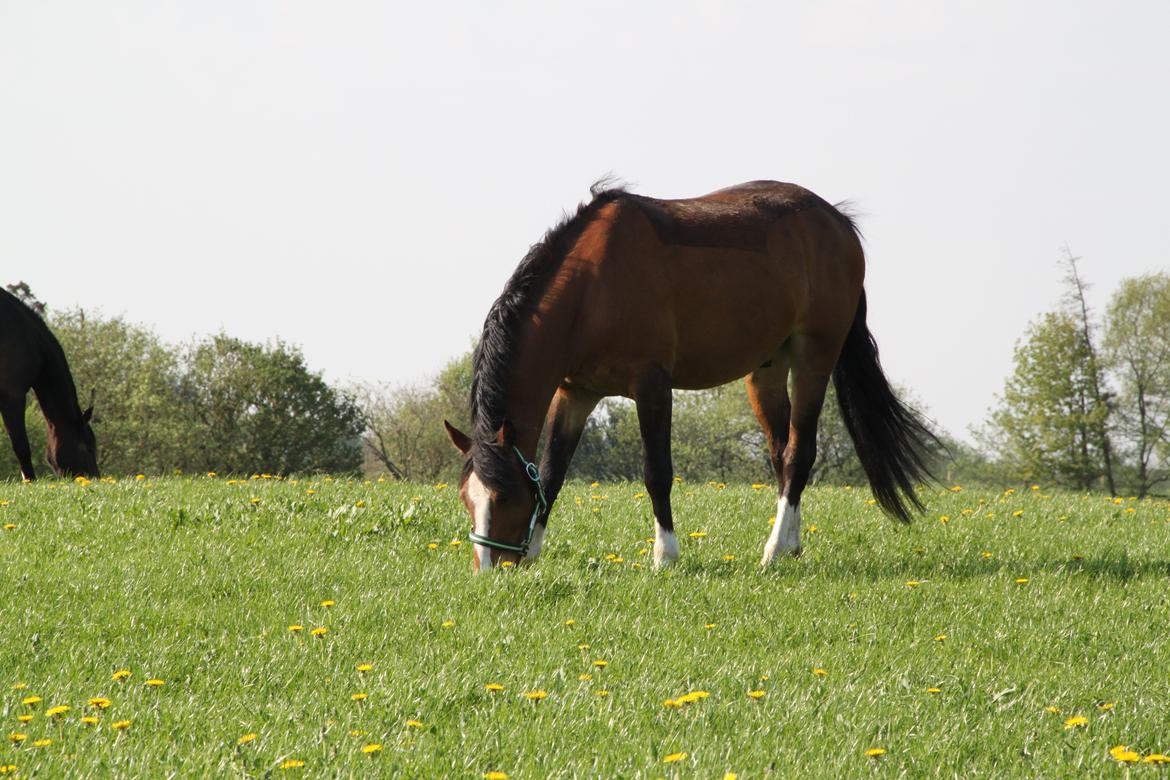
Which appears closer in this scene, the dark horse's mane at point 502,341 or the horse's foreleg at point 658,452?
the dark horse's mane at point 502,341

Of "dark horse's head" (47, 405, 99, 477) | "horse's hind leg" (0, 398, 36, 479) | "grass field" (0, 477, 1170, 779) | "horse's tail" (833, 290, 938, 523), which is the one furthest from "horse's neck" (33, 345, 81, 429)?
"horse's tail" (833, 290, 938, 523)

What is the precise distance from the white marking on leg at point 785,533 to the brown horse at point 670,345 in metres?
0.01

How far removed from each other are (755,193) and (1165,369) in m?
40.8

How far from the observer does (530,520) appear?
702 centimetres

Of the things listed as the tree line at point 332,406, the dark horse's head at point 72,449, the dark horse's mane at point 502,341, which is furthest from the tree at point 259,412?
the dark horse's mane at point 502,341

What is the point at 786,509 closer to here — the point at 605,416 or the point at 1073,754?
the point at 1073,754

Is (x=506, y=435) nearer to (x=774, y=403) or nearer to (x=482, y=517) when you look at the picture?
(x=482, y=517)

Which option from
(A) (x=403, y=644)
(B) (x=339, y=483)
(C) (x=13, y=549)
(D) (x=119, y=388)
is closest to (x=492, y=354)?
(A) (x=403, y=644)

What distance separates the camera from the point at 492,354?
7.10 meters

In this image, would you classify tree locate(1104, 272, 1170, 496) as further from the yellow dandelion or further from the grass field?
the yellow dandelion

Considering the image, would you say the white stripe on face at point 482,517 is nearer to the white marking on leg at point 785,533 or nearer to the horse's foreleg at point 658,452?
the horse's foreleg at point 658,452

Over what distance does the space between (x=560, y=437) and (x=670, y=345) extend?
3.48 ft

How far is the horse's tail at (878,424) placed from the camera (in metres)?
9.10

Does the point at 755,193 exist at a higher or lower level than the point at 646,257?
higher
